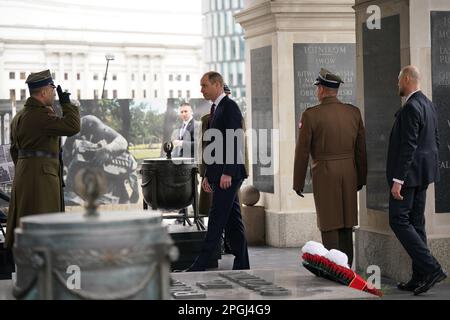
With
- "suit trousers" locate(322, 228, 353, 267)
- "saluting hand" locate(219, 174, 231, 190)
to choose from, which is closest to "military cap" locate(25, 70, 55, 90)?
"saluting hand" locate(219, 174, 231, 190)

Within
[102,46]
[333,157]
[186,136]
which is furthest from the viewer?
[102,46]

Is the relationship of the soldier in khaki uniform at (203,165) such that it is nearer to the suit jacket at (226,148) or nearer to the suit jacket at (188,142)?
the suit jacket at (226,148)

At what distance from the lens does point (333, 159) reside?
7.95 meters

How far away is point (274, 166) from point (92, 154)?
10.9ft

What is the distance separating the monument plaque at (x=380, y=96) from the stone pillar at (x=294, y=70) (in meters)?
2.55

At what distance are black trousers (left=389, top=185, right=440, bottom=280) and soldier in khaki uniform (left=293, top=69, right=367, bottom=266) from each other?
60 centimetres

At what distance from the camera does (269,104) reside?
37.3ft

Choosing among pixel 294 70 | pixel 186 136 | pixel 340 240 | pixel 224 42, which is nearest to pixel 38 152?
pixel 340 240

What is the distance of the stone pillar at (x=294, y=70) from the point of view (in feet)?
36.7

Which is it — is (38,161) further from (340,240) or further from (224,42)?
(224,42)

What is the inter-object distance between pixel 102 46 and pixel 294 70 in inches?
1024

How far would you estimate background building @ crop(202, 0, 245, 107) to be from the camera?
3056 inches

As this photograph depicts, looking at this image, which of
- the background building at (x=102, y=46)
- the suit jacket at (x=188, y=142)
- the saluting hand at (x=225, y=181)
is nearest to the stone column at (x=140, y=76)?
the background building at (x=102, y=46)

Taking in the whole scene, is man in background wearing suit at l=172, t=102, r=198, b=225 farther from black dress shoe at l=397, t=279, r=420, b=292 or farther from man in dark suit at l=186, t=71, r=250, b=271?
A: black dress shoe at l=397, t=279, r=420, b=292
